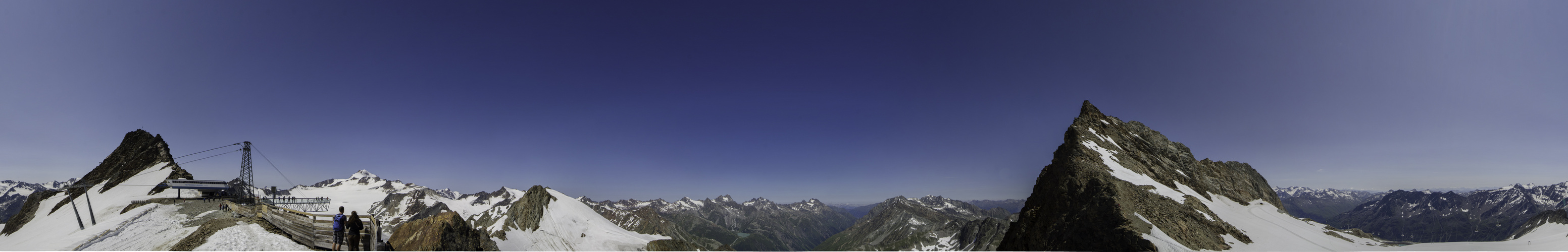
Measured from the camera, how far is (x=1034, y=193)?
49250mm

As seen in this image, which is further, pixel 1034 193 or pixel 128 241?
pixel 1034 193

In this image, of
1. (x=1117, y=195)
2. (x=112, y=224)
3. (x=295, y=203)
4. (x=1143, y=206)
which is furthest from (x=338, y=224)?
(x=1143, y=206)

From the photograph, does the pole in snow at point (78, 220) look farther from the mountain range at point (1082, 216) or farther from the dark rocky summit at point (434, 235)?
the dark rocky summit at point (434, 235)

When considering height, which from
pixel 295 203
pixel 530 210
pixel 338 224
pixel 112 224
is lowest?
pixel 530 210

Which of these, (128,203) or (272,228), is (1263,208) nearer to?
(272,228)

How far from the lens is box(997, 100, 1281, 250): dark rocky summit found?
33.1 meters

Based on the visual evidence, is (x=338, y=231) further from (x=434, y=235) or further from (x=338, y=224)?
(x=434, y=235)

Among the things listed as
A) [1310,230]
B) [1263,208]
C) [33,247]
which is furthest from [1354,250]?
[33,247]

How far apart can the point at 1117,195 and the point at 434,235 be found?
224 feet

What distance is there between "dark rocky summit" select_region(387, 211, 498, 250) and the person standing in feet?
115

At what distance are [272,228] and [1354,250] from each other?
68.3 meters

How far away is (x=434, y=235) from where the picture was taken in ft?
174

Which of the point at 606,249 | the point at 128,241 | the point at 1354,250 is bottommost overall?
the point at 606,249

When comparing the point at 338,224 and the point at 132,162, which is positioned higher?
the point at 132,162
